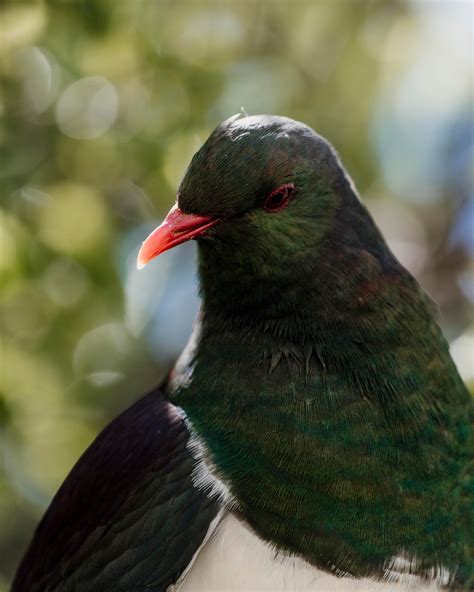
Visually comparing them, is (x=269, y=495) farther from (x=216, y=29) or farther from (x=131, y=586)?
(x=216, y=29)

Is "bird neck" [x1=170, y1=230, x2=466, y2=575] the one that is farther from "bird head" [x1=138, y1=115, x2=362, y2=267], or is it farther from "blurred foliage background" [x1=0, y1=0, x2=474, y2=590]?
"blurred foliage background" [x1=0, y1=0, x2=474, y2=590]

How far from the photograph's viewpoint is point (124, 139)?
3176 millimetres

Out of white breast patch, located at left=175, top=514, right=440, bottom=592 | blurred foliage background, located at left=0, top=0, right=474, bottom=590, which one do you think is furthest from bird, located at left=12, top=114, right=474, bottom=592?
blurred foliage background, located at left=0, top=0, right=474, bottom=590

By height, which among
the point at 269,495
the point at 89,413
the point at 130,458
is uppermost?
the point at 89,413

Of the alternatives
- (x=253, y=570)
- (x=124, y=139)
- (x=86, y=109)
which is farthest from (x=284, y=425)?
(x=86, y=109)

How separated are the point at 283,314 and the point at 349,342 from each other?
16 centimetres

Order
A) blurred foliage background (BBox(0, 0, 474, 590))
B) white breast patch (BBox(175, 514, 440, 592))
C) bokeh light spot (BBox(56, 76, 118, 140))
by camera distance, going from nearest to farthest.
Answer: white breast patch (BBox(175, 514, 440, 592)), blurred foliage background (BBox(0, 0, 474, 590)), bokeh light spot (BBox(56, 76, 118, 140))

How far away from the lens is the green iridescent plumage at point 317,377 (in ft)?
7.50

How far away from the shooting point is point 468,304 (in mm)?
4164

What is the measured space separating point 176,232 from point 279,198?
24 cm

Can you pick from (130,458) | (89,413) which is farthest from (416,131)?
(130,458)

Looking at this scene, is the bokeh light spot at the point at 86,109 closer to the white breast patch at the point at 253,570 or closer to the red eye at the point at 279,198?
the red eye at the point at 279,198

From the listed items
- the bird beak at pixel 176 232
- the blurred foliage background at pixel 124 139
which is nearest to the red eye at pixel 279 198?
the bird beak at pixel 176 232

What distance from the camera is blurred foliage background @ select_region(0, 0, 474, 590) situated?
119 inches
